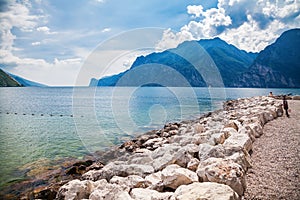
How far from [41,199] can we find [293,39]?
22341 cm

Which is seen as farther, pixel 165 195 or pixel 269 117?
pixel 269 117

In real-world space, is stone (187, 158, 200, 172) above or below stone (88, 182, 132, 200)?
above

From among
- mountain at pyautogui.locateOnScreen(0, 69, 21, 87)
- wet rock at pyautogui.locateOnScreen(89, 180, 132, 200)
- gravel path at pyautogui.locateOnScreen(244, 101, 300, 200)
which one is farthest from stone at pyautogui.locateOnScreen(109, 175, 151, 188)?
mountain at pyautogui.locateOnScreen(0, 69, 21, 87)

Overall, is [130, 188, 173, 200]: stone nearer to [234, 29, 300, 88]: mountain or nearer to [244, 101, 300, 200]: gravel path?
[244, 101, 300, 200]: gravel path

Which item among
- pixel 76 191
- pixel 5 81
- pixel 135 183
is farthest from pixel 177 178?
pixel 5 81

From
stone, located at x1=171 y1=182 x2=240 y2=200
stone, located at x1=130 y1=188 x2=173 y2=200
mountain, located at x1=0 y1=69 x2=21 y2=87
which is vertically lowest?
stone, located at x1=130 y1=188 x2=173 y2=200

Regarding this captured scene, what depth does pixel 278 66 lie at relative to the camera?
16688 cm

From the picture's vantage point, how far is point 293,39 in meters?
186

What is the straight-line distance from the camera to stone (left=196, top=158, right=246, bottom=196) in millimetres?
4332

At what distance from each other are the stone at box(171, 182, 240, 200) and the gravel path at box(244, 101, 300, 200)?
953 millimetres

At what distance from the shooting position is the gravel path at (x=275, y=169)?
4.51 meters

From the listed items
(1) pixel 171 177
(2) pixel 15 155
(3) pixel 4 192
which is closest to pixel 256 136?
(1) pixel 171 177

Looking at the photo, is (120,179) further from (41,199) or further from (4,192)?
(4,192)

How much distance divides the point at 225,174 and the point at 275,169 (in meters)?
2.09
